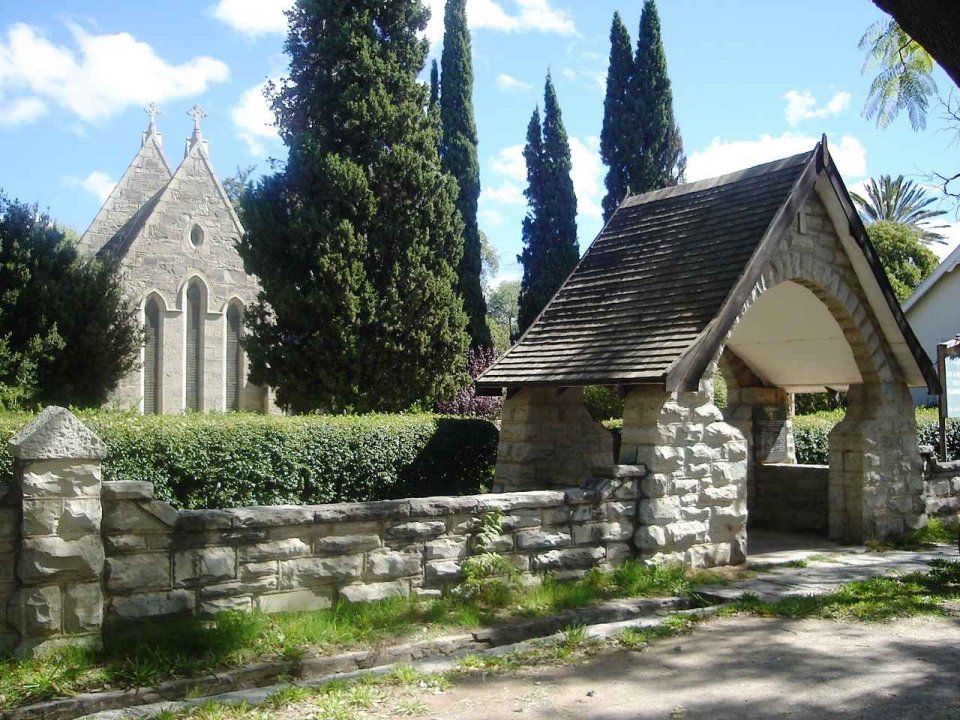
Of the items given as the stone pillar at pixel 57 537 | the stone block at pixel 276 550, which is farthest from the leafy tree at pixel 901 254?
the stone pillar at pixel 57 537

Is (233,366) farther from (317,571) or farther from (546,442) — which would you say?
(317,571)

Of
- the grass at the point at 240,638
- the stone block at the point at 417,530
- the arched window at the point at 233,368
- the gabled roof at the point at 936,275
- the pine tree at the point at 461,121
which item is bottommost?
the grass at the point at 240,638

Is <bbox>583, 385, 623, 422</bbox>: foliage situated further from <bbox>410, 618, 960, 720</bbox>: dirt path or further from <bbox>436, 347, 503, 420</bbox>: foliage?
<bbox>410, 618, 960, 720</bbox>: dirt path

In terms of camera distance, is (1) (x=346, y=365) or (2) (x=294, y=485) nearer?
(2) (x=294, y=485)

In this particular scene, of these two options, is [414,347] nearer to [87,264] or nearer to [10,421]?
[87,264]

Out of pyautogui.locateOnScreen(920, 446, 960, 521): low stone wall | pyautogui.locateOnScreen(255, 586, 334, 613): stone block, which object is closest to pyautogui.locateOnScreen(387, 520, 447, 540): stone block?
pyautogui.locateOnScreen(255, 586, 334, 613): stone block

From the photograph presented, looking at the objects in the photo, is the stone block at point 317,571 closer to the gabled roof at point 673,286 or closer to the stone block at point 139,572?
the stone block at point 139,572

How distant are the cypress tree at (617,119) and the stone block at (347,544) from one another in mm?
22759

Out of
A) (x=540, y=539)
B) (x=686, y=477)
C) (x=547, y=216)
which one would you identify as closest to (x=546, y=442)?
(x=686, y=477)

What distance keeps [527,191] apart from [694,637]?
80.2ft

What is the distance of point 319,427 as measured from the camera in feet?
34.5

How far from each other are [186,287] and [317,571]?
18.8 metres

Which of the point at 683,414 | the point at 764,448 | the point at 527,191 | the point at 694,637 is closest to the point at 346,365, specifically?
the point at 764,448

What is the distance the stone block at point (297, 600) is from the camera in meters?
6.20
